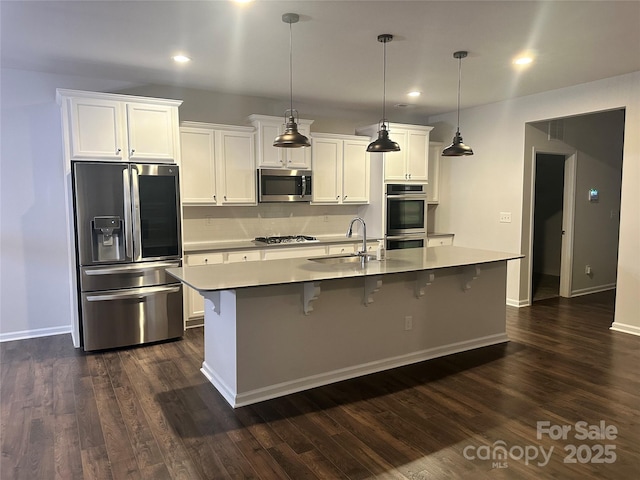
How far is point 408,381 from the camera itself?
343 centimetres

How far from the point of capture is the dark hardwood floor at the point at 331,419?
2344 mm

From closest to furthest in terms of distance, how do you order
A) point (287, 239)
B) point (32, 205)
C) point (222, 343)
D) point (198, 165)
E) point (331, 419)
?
point (331, 419) < point (222, 343) < point (32, 205) < point (198, 165) < point (287, 239)

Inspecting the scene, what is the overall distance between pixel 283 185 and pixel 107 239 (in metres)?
2.13

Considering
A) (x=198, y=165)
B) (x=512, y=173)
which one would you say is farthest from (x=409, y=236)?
(x=198, y=165)

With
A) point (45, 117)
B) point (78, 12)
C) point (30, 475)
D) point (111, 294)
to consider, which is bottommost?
point (30, 475)

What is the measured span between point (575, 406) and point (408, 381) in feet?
3.74

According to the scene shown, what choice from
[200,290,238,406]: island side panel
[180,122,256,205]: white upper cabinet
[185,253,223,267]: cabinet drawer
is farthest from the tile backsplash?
[200,290,238,406]: island side panel

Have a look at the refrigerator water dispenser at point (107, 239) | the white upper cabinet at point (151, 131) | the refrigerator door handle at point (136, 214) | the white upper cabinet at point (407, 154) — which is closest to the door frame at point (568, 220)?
the white upper cabinet at point (407, 154)

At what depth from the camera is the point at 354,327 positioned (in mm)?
3504

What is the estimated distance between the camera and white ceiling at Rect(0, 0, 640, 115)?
2.89 meters

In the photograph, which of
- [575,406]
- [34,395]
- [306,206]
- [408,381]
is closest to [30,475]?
[34,395]

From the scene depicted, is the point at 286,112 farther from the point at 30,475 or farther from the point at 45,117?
the point at 30,475

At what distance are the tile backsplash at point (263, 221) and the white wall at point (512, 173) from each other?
1.61 meters

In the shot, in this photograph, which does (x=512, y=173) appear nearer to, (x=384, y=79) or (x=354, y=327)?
(x=384, y=79)
